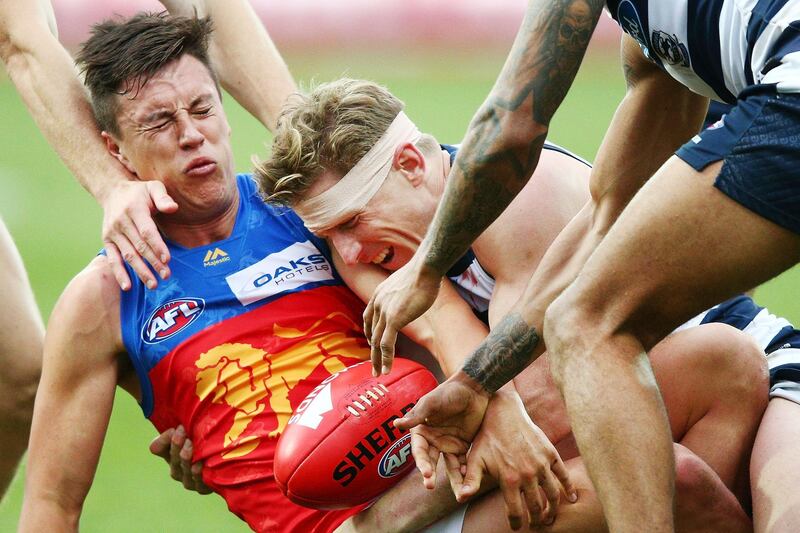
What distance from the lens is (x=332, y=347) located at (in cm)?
444

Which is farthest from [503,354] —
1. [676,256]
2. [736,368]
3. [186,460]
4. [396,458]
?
[186,460]

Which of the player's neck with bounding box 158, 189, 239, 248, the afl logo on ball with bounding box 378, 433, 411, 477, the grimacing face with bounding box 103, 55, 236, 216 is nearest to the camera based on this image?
the afl logo on ball with bounding box 378, 433, 411, 477

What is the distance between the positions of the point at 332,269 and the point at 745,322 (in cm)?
151

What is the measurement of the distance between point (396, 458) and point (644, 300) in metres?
1.34

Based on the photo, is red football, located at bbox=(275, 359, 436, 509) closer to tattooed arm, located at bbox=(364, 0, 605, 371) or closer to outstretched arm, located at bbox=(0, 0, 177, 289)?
tattooed arm, located at bbox=(364, 0, 605, 371)

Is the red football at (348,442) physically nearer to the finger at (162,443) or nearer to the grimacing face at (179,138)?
the finger at (162,443)

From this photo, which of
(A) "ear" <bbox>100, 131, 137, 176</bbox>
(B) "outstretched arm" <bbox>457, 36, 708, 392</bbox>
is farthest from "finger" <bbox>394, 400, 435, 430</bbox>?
(A) "ear" <bbox>100, 131, 137, 176</bbox>

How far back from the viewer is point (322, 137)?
4.19 metres

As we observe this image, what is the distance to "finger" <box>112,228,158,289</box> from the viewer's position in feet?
14.0

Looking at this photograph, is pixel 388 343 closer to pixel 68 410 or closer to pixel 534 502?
pixel 534 502

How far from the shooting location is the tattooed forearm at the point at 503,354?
3.60 m

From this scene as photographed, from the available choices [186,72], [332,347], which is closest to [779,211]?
[332,347]

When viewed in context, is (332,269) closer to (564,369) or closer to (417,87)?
(564,369)

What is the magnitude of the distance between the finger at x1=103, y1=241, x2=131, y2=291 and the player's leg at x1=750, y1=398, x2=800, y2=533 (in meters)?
2.19
